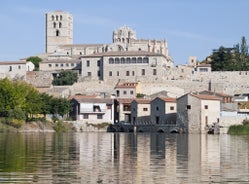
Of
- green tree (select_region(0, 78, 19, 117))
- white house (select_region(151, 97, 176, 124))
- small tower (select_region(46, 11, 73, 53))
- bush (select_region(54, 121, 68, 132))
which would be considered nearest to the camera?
green tree (select_region(0, 78, 19, 117))

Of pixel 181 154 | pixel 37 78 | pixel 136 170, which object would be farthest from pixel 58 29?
pixel 136 170

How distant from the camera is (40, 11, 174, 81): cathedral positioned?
8981 centimetres

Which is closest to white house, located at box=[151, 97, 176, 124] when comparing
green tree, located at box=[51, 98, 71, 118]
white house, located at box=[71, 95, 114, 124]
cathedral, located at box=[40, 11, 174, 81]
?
white house, located at box=[71, 95, 114, 124]

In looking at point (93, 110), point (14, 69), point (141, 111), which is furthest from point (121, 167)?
point (14, 69)

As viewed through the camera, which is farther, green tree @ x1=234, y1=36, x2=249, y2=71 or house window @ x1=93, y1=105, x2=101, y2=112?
green tree @ x1=234, y1=36, x2=249, y2=71

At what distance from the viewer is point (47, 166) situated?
80.0ft

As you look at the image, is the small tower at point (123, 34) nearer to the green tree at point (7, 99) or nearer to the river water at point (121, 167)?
the green tree at point (7, 99)

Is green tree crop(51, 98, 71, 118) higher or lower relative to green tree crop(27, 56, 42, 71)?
lower

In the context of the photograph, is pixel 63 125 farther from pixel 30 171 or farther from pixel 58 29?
pixel 58 29

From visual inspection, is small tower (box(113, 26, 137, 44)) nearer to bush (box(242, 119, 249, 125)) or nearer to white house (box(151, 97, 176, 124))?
white house (box(151, 97, 176, 124))

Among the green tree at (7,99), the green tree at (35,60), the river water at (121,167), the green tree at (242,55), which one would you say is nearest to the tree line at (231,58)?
the green tree at (242,55)

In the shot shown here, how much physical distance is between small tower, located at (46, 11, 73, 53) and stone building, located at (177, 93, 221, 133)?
61410 mm

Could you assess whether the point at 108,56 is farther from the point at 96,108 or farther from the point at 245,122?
the point at 245,122

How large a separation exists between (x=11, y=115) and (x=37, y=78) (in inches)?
1182
